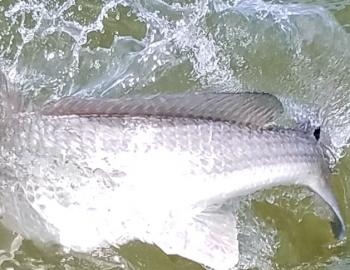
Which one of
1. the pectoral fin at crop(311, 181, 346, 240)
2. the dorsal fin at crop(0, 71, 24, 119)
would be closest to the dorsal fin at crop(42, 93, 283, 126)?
the dorsal fin at crop(0, 71, 24, 119)

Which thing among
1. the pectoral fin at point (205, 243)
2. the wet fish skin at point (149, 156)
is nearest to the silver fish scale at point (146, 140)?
the wet fish skin at point (149, 156)

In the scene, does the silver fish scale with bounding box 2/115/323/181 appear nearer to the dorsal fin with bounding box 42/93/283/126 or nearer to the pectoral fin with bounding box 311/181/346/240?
the dorsal fin with bounding box 42/93/283/126

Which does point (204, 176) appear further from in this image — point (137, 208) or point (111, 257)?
point (111, 257)

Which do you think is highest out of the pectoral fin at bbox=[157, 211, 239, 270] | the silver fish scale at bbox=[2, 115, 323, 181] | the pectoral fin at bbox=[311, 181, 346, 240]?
the silver fish scale at bbox=[2, 115, 323, 181]

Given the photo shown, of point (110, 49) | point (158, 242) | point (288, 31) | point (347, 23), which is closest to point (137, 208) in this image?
point (158, 242)

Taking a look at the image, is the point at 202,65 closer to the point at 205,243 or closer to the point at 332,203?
the point at 332,203

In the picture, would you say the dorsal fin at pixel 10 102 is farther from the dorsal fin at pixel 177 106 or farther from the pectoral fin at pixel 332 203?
the pectoral fin at pixel 332 203
